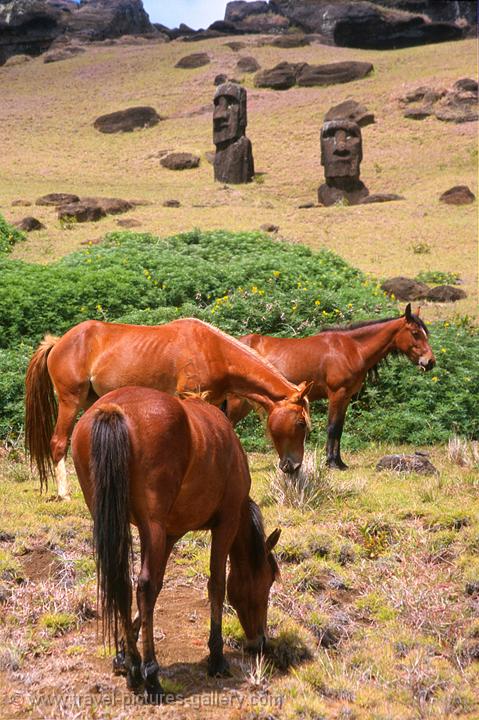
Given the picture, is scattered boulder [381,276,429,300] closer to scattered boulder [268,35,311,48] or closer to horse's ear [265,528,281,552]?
horse's ear [265,528,281,552]

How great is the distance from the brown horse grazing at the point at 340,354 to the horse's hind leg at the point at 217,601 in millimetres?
5795

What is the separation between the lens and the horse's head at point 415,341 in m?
11.8

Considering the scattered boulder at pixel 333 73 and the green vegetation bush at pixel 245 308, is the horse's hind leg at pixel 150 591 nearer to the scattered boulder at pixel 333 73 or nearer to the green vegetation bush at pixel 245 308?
the green vegetation bush at pixel 245 308

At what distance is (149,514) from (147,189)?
116 feet

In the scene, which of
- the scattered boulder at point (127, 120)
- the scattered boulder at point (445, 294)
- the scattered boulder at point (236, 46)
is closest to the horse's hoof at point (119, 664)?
the scattered boulder at point (445, 294)

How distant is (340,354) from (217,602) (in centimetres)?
654

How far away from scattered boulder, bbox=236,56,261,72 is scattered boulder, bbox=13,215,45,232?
4026cm

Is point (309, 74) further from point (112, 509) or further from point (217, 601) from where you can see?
point (112, 509)

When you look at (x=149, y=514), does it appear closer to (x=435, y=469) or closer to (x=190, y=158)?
(x=435, y=469)

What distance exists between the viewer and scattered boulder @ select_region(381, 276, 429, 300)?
21.8 metres

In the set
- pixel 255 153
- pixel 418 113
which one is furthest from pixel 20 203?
pixel 418 113

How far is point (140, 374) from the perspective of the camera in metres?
9.53

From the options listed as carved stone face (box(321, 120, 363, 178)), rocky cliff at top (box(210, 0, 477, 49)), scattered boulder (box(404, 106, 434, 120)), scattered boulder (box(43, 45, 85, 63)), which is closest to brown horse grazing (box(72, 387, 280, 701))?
carved stone face (box(321, 120, 363, 178))

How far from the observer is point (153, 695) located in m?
5.11
